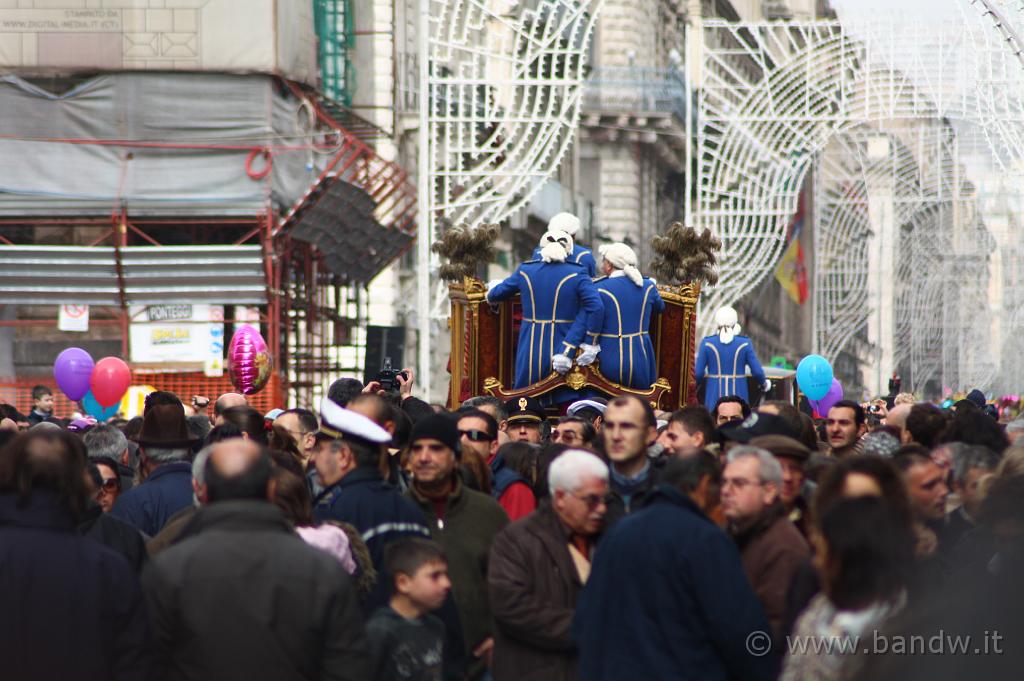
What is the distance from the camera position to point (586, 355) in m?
15.0

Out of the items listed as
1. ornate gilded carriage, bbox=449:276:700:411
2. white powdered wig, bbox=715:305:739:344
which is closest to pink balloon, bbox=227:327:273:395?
ornate gilded carriage, bbox=449:276:700:411

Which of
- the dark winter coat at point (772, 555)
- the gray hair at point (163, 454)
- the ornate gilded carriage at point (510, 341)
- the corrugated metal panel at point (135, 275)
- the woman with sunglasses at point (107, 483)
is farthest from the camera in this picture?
the corrugated metal panel at point (135, 275)

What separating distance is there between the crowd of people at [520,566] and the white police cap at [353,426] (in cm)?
1

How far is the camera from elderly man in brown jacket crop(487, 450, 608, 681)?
7.46 metres

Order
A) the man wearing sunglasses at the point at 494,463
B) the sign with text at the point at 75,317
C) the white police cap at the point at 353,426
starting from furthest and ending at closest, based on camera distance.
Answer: the sign with text at the point at 75,317, the man wearing sunglasses at the point at 494,463, the white police cap at the point at 353,426

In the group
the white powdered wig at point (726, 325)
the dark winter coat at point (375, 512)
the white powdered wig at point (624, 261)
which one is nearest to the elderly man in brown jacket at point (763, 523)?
the dark winter coat at point (375, 512)

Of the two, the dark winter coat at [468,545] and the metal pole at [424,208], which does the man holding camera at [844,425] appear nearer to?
the dark winter coat at [468,545]

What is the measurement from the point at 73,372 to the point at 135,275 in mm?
7149

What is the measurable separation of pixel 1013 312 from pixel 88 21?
21.9 meters

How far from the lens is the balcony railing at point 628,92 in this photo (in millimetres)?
51625

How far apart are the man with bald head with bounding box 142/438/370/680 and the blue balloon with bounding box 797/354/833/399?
49.1ft

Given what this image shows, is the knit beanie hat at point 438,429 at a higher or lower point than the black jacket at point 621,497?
higher

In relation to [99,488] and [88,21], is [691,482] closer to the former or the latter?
[99,488]

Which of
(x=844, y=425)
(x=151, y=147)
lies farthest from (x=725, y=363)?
(x=151, y=147)
